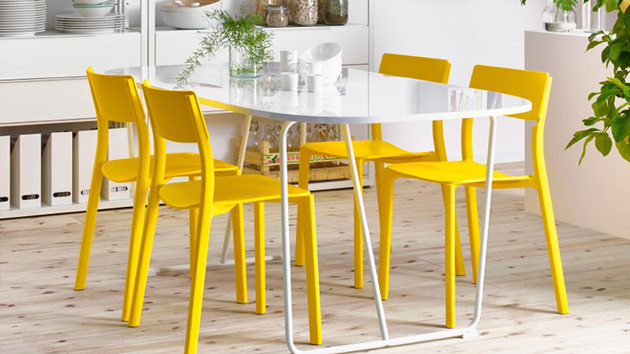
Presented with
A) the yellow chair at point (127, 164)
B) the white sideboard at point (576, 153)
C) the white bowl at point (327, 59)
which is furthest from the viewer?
the white sideboard at point (576, 153)

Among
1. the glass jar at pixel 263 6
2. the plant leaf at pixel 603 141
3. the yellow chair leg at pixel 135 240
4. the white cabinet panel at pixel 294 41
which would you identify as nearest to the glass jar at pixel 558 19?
the white cabinet panel at pixel 294 41

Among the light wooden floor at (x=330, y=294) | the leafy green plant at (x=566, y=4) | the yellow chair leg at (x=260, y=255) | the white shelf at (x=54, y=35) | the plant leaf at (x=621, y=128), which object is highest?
the leafy green plant at (x=566, y=4)

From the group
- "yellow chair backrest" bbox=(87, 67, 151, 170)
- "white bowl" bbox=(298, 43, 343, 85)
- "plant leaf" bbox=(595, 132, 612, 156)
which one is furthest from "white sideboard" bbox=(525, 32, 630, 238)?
"plant leaf" bbox=(595, 132, 612, 156)

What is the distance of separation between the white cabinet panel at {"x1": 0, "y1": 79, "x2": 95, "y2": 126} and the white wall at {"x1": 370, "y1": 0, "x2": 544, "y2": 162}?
64.9 inches

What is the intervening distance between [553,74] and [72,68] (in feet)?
6.97

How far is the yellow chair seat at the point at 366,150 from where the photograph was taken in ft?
11.3

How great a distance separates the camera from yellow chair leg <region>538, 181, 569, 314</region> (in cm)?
305

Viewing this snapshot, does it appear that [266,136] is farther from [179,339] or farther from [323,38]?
[179,339]

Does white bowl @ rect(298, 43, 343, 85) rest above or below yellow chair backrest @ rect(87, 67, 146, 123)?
above

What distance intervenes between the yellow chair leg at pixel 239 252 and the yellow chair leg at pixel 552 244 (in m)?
0.93

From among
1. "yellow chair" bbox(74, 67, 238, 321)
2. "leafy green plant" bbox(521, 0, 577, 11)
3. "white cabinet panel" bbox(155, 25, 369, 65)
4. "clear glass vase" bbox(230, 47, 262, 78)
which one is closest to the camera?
"yellow chair" bbox(74, 67, 238, 321)

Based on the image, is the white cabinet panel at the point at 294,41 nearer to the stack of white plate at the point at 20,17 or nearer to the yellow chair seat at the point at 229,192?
the stack of white plate at the point at 20,17

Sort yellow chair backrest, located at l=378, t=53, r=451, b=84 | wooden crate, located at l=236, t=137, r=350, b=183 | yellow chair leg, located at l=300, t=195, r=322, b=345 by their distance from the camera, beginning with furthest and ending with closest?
wooden crate, located at l=236, t=137, r=350, b=183 < yellow chair backrest, located at l=378, t=53, r=451, b=84 < yellow chair leg, located at l=300, t=195, r=322, b=345

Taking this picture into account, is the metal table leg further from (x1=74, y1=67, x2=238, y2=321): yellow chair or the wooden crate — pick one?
the wooden crate
